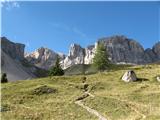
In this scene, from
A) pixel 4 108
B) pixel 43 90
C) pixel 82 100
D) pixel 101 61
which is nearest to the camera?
pixel 4 108

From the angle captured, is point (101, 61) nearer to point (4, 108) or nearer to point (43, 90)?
Result: point (43, 90)

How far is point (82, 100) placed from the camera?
228ft

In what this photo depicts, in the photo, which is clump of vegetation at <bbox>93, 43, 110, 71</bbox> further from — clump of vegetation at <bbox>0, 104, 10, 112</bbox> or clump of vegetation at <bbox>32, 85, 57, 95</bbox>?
clump of vegetation at <bbox>0, 104, 10, 112</bbox>

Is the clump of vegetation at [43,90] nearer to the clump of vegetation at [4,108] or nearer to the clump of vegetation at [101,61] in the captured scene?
the clump of vegetation at [4,108]

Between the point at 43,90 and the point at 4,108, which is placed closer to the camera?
the point at 4,108

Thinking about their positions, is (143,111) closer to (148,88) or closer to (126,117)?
(126,117)

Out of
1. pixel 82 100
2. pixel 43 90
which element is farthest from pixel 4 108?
pixel 43 90

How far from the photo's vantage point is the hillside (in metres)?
55.6

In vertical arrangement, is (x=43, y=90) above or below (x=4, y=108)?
above

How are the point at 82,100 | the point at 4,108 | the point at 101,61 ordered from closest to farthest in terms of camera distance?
the point at 4,108 < the point at 82,100 < the point at 101,61

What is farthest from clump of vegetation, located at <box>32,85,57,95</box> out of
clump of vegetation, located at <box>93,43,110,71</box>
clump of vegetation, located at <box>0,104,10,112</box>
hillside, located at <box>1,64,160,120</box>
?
clump of vegetation, located at <box>93,43,110,71</box>

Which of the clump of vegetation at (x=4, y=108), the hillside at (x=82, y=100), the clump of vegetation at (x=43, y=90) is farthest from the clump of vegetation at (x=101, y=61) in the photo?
the clump of vegetation at (x=4, y=108)

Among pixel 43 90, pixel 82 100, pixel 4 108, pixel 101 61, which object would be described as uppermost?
pixel 101 61

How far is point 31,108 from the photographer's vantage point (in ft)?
208
